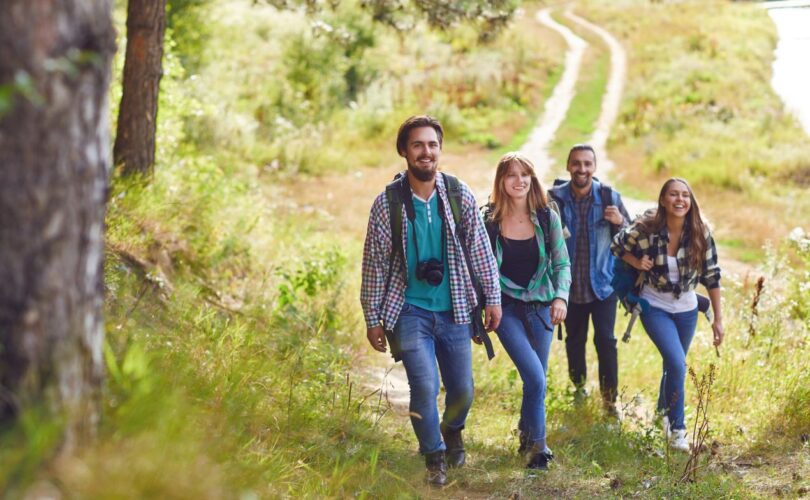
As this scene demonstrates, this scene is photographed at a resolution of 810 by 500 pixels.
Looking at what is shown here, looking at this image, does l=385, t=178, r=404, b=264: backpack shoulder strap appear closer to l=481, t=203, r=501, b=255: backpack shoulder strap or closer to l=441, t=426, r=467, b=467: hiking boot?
l=481, t=203, r=501, b=255: backpack shoulder strap

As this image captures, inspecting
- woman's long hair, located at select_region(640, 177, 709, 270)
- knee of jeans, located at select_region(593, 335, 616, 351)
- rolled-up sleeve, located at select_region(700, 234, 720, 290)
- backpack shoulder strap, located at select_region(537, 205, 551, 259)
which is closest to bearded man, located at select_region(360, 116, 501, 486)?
backpack shoulder strap, located at select_region(537, 205, 551, 259)

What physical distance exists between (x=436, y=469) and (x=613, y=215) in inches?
92.3

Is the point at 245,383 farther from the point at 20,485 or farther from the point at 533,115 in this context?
the point at 533,115

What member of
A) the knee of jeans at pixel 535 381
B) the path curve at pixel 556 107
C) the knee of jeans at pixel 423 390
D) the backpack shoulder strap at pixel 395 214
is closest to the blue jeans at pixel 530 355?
the knee of jeans at pixel 535 381

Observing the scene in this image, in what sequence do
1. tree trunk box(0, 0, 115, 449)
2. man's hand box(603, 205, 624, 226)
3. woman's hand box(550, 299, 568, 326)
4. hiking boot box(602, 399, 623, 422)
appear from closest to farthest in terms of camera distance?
tree trunk box(0, 0, 115, 449), woman's hand box(550, 299, 568, 326), man's hand box(603, 205, 624, 226), hiking boot box(602, 399, 623, 422)

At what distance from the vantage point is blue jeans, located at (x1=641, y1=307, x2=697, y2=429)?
538cm

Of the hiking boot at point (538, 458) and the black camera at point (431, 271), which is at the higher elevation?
the black camera at point (431, 271)

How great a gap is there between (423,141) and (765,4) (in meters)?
49.5

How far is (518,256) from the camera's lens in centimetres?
509

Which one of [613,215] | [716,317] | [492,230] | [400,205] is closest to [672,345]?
[716,317]

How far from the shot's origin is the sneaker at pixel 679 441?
17.6ft

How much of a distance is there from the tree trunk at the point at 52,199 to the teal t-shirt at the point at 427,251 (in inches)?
96.5

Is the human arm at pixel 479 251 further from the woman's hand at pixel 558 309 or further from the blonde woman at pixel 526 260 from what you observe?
the woman's hand at pixel 558 309

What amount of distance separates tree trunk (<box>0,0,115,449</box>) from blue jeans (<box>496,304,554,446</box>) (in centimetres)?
307
